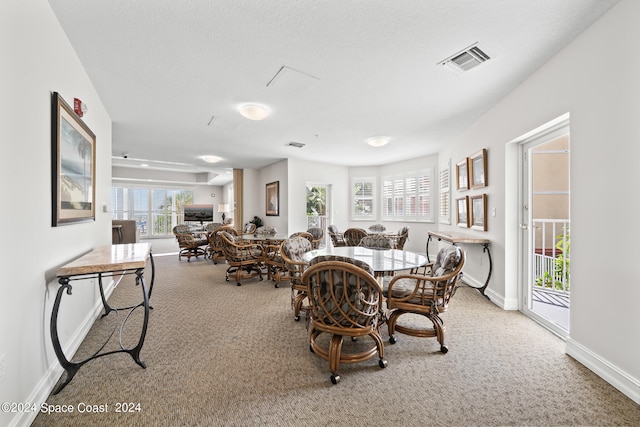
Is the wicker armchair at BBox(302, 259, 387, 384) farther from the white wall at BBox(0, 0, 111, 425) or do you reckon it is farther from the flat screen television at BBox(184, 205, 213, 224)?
the flat screen television at BBox(184, 205, 213, 224)

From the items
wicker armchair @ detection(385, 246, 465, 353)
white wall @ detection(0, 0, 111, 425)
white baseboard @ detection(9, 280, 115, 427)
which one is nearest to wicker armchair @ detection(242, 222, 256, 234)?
white baseboard @ detection(9, 280, 115, 427)

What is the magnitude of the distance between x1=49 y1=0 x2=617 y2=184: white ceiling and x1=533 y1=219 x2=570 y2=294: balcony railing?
6.13ft

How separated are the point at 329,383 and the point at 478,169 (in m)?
3.62

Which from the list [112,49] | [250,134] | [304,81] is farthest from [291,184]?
[112,49]

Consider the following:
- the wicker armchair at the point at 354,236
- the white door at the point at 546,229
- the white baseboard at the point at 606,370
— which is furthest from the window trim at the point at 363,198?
the white baseboard at the point at 606,370

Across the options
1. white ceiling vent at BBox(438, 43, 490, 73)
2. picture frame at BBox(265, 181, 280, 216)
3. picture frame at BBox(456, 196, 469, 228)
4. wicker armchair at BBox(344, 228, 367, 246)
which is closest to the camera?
white ceiling vent at BBox(438, 43, 490, 73)

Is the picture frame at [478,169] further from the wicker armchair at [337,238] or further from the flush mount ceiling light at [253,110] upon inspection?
the flush mount ceiling light at [253,110]

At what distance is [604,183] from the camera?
1.93m

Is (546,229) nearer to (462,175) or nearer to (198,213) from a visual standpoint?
(462,175)

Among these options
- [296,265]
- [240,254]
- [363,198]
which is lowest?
[240,254]

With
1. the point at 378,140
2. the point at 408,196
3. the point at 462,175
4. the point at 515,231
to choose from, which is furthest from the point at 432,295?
the point at 408,196

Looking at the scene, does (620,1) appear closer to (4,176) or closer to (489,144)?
(489,144)

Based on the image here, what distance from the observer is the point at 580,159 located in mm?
2154

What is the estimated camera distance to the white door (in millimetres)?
3109
